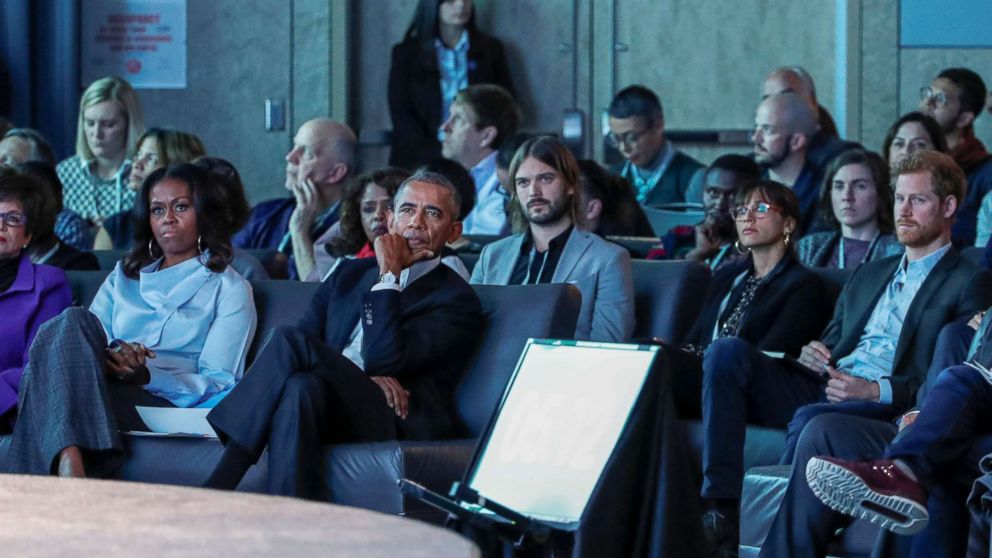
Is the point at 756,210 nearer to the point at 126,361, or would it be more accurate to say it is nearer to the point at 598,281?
the point at 598,281

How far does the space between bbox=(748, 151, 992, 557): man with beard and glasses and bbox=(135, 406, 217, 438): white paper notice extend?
1442 mm

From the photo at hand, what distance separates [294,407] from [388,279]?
498 millimetres

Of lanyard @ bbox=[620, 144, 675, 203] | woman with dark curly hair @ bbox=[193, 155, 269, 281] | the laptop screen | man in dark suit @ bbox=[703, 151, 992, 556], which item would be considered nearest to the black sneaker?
man in dark suit @ bbox=[703, 151, 992, 556]

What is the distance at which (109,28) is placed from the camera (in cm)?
896

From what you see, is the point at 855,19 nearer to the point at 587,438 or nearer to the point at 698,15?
the point at 698,15

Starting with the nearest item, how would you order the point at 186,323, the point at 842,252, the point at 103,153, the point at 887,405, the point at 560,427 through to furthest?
1. the point at 560,427
2. the point at 887,405
3. the point at 186,323
4. the point at 842,252
5. the point at 103,153

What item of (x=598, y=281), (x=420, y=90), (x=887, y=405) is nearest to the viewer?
(x=887, y=405)

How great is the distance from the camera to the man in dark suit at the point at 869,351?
13.4 feet

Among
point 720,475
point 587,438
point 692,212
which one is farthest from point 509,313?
point 692,212

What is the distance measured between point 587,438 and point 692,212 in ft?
11.8

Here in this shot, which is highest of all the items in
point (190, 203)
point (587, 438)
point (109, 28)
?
point (109, 28)

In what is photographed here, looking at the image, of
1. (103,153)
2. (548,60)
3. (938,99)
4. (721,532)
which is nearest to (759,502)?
(721,532)

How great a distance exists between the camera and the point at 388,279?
13.9 feet

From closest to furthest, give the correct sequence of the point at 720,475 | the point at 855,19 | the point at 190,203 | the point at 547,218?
the point at 720,475
the point at 190,203
the point at 547,218
the point at 855,19
